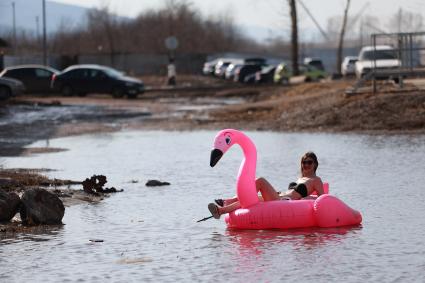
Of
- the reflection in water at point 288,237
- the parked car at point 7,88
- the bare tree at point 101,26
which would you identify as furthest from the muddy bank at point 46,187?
the bare tree at point 101,26

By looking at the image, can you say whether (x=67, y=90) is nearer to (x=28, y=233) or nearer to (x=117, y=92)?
(x=117, y=92)

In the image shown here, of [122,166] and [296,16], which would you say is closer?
[122,166]

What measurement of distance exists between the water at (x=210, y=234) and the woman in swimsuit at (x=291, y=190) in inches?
11.4

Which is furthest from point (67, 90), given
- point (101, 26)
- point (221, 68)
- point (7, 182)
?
point (101, 26)

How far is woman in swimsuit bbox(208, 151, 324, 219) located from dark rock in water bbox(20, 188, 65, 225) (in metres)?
2.03

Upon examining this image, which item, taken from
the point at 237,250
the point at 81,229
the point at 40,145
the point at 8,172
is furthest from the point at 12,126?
the point at 237,250

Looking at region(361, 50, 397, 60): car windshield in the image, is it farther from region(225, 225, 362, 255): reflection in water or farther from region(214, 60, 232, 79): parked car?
region(214, 60, 232, 79): parked car

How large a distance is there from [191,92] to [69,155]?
30.4 metres

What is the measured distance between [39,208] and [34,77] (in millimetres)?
40813

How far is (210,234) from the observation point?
44.4 feet

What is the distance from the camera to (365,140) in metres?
26.2

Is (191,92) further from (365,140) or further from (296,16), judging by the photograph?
(365,140)

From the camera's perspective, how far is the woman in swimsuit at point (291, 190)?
13852 millimetres

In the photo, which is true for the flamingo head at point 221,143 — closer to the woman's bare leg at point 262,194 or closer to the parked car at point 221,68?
the woman's bare leg at point 262,194
